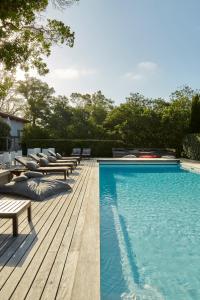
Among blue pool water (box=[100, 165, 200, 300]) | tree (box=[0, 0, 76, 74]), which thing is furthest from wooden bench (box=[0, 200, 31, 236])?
tree (box=[0, 0, 76, 74])

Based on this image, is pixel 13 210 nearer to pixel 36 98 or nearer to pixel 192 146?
pixel 192 146

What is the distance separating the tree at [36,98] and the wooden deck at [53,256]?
121 ft

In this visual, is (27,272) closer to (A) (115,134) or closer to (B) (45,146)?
(B) (45,146)

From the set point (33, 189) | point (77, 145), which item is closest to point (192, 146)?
point (77, 145)

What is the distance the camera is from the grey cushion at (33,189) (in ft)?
28.2

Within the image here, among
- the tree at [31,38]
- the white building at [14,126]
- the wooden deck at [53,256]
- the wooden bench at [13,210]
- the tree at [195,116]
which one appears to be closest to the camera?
the wooden deck at [53,256]

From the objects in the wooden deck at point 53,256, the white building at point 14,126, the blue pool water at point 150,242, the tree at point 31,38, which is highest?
the tree at point 31,38

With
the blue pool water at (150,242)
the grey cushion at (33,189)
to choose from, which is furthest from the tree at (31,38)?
the blue pool water at (150,242)

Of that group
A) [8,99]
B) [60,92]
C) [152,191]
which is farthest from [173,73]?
[8,99]

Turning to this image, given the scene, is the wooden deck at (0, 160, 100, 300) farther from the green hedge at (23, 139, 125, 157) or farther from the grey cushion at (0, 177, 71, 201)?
the green hedge at (23, 139, 125, 157)

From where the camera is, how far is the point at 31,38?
14.1m

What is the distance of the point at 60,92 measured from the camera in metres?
47.1

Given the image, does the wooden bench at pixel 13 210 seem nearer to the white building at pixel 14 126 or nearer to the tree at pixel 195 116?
the tree at pixel 195 116

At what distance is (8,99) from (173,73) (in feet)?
98.9
